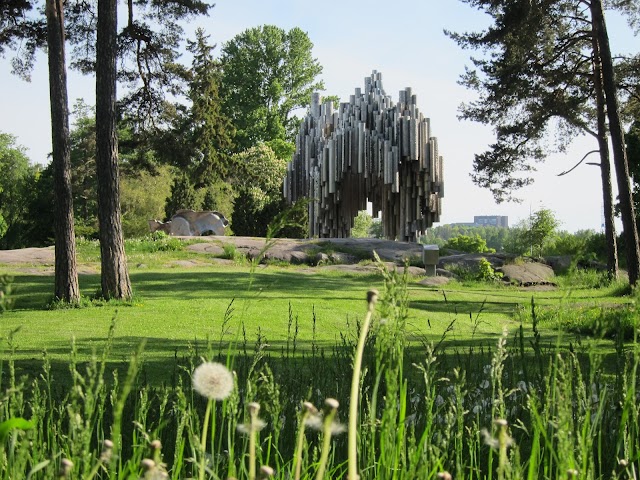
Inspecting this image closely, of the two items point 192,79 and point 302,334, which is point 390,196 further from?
point 302,334

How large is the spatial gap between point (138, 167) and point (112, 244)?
195 inches

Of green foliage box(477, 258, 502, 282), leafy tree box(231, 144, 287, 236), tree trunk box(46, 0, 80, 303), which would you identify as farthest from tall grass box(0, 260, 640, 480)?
leafy tree box(231, 144, 287, 236)

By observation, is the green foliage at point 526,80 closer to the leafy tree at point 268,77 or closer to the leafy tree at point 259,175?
the leafy tree at point 259,175

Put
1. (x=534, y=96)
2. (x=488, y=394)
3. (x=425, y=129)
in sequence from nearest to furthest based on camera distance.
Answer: (x=488, y=394) → (x=534, y=96) → (x=425, y=129)

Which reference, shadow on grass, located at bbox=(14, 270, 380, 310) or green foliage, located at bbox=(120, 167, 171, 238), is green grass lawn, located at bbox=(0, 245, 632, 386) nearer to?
shadow on grass, located at bbox=(14, 270, 380, 310)

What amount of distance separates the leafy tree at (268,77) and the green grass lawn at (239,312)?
32.3 m

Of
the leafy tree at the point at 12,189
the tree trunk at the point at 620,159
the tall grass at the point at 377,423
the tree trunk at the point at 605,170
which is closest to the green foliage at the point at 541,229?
the tree trunk at the point at 605,170

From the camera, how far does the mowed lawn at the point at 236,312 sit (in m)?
7.32

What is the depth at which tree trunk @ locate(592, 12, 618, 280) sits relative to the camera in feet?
57.1

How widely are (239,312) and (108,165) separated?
2.85m

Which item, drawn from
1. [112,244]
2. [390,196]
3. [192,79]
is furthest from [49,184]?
[112,244]

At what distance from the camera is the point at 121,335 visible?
26.2 ft

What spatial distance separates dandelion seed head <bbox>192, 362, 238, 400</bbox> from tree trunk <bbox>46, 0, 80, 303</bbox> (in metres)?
10.1

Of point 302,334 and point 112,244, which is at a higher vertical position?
point 112,244
